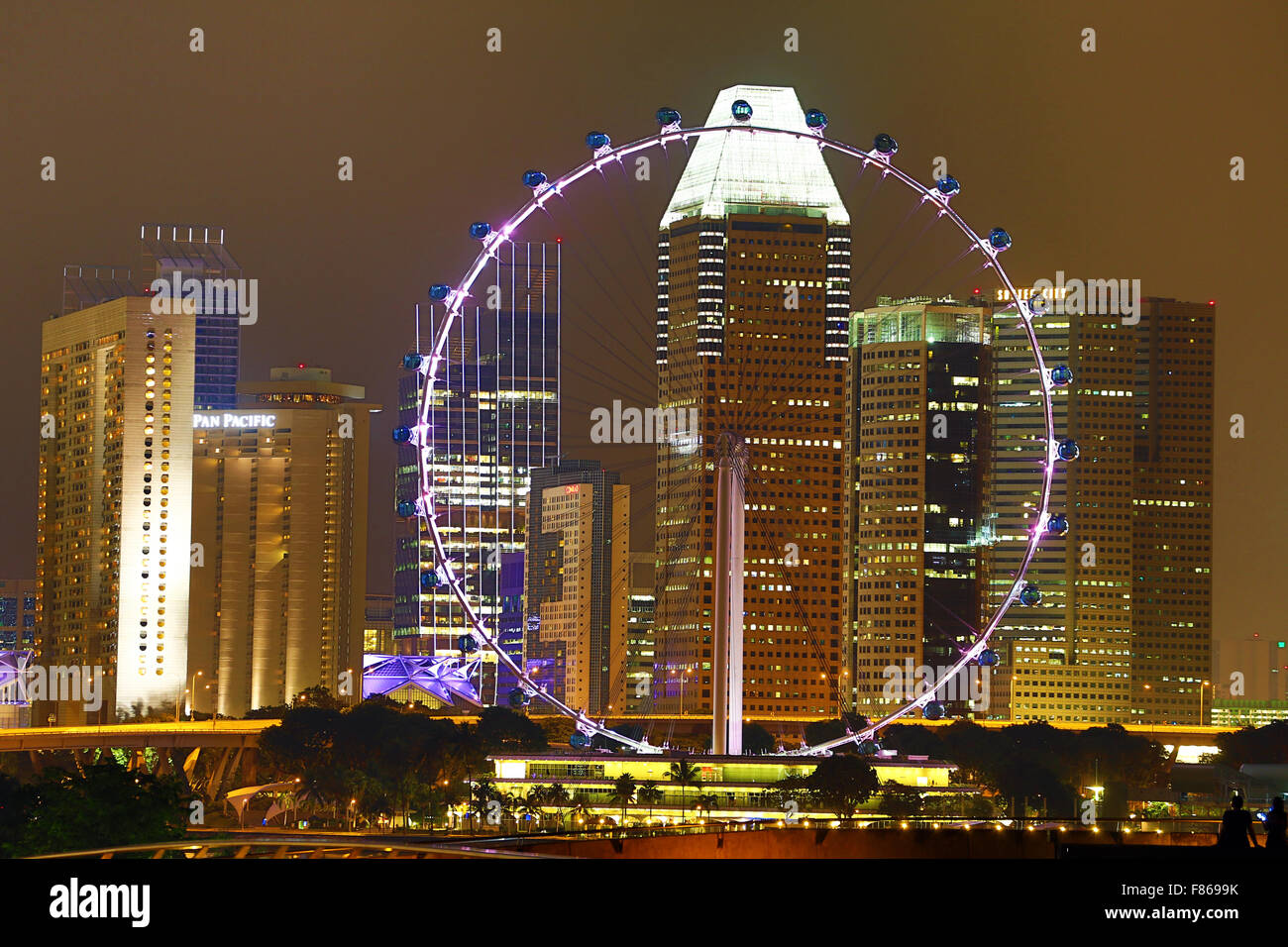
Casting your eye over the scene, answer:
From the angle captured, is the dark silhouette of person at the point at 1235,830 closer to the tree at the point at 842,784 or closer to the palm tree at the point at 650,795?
the tree at the point at 842,784

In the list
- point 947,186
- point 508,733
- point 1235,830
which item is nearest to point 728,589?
point 947,186

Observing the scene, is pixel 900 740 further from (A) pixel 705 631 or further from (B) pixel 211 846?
(B) pixel 211 846

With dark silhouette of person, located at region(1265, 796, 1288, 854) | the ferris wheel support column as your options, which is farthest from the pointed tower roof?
dark silhouette of person, located at region(1265, 796, 1288, 854)

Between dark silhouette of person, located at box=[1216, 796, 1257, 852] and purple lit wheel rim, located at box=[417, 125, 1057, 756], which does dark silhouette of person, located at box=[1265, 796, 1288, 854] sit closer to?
dark silhouette of person, located at box=[1216, 796, 1257, 852]

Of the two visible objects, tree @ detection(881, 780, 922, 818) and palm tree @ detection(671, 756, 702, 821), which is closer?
palm tree @ detection(671, 756, 702, 821)

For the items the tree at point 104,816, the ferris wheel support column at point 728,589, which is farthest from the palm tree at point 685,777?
the tree at point 104,816

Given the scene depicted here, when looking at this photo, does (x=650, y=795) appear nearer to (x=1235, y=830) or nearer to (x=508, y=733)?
(x=508, y=733)

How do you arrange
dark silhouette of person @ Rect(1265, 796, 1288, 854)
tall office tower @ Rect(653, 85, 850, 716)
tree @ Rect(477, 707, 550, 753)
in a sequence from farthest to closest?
tree @ Rect(477, 707, 550, 753)
tall office tower @ Rect(653, 85, 850, 716)
dark silhouette of person @ Rect(1265, 796, 1288, 854)
